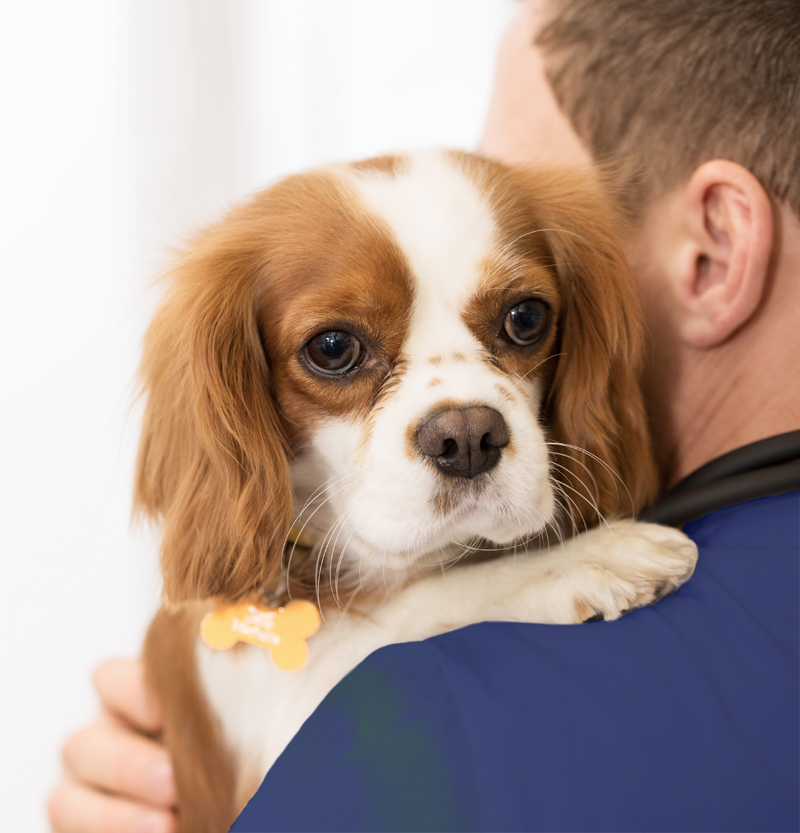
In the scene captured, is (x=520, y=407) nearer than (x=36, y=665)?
Yes

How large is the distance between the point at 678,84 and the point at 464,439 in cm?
79

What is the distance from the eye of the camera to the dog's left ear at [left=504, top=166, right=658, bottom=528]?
4.58 ft

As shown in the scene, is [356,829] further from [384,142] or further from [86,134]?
[384,142]

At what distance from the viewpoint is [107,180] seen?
2799 mm

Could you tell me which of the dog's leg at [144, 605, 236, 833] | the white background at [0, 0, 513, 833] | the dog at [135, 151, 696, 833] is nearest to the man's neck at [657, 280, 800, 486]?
the dog at [135, 151, 696, 833]

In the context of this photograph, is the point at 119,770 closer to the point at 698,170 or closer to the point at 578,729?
the point at 578,729

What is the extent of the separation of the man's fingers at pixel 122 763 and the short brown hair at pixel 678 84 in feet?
4.68

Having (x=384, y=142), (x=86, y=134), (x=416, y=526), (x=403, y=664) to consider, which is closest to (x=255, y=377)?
(x=416, y=526)

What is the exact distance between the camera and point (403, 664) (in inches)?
35.6

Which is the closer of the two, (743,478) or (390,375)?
(743,478)

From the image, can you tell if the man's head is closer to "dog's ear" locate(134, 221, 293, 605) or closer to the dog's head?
the dog's head

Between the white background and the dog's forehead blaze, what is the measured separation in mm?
884

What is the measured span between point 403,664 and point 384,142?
2.63 m

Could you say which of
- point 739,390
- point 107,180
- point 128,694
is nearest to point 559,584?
point 739,390
